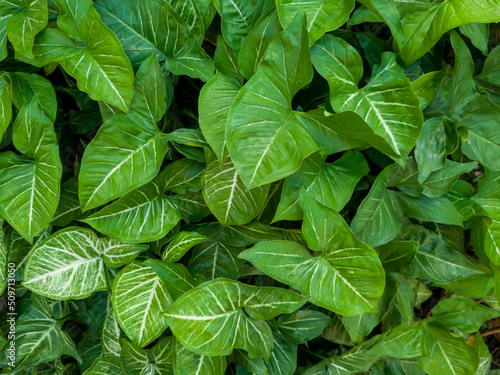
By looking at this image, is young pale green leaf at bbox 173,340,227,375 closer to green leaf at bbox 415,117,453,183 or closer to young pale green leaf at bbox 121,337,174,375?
young pale green leaf at bbox 121,337,174,375

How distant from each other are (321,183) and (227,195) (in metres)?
0.20

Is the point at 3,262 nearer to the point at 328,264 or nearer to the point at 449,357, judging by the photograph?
the point at 328,264

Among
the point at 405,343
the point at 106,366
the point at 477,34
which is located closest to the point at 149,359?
the point at 106,366

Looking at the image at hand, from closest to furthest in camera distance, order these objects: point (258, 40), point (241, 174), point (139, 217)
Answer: point (241, 174), point (258, 40), point (139, 217)

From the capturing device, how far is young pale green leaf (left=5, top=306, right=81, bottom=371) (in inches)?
40.3

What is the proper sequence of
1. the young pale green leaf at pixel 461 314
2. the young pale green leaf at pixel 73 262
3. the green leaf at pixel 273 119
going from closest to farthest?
the green leaf at pixel 273 119, the young pale green leaf at pixel 73 262, the young pale green leaf at pixel 461 314

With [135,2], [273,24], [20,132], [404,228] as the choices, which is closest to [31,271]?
[20,132]

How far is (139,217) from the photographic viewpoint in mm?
878

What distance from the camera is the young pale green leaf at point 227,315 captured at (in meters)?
0.78

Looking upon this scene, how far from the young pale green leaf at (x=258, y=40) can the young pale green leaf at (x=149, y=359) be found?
2.16ft

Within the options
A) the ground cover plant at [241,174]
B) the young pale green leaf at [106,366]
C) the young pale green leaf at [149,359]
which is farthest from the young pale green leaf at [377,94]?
the young pale green leaf at [106,366]

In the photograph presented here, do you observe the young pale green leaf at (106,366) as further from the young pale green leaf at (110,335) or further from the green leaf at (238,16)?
the green leaf at (238,16)

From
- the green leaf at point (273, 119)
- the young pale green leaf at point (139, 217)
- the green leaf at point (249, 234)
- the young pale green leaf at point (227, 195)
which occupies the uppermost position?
the green leaf at point (273, 119)

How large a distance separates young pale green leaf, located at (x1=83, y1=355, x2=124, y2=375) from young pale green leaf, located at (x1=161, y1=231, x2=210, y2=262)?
31cm
